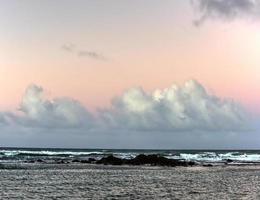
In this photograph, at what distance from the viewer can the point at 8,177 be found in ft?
168

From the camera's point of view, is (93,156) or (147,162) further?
(93,156)

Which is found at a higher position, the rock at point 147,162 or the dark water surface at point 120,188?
the rock at point 147,162

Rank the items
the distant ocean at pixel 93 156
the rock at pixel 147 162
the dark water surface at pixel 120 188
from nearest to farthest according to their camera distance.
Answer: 1. the dark water surface at pixel 120 188
2. the rock at pixel 147 162
3. the distant ocean at pixel 93 156

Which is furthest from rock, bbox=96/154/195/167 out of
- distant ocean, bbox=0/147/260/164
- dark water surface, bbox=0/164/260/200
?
dark water surface, bbox=0/164/260/200

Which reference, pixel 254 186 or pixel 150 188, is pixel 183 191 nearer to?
pixel 150 188

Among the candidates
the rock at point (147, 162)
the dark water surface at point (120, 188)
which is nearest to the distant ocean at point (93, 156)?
the rock at point (147, 162)

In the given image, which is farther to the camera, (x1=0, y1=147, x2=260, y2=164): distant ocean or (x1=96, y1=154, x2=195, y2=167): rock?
(x1=0, y1=147, x2=260, y2=164): distant ocean

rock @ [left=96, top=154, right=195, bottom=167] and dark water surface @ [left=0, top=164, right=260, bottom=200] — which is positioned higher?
rock @ [left=96, top=154, right=195, bottom=167]

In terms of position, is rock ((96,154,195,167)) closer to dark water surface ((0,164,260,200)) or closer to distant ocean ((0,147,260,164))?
distant ocean ((0,147,260,164))

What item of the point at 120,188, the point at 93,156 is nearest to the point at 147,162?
the point at 93,156

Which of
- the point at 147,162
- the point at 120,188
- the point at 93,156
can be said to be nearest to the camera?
the point at 120,188

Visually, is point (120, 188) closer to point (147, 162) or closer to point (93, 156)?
point (147, 162)

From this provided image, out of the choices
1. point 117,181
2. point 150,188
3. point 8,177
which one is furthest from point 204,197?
point 8,177

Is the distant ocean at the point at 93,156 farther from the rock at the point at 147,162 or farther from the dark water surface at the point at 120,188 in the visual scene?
the dark water surface at the point at 120,188
